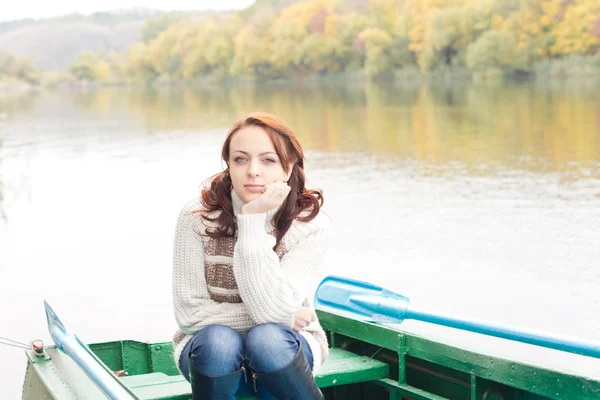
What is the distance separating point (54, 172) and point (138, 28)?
89.0 metres

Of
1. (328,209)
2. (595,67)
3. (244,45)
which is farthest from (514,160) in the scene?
(244,45)

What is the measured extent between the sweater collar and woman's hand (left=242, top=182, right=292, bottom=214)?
0.27ft

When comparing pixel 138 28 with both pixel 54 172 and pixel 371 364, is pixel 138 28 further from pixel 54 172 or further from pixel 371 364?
pixel 371 364

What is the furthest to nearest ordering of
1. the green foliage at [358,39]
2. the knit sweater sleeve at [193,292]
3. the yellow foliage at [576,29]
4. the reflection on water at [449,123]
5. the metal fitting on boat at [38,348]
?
the green foliage at [358,39], the yellow foliage at [576,29], the reflection on water at [449,123], the metal fitting on boat at [38,348], the knit sweater sleeve at [193,292]

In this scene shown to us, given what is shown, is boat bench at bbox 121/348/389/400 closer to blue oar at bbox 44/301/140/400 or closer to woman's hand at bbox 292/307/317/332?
blue oar at bbox 44/301/140/400

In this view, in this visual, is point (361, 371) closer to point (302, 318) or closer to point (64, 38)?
point (302, 318)

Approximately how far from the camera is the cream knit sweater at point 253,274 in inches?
101

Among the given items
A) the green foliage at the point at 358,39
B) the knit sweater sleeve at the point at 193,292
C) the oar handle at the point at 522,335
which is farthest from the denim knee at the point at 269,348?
the green foliage at the point at 358,39

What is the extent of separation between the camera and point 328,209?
11.7 metres

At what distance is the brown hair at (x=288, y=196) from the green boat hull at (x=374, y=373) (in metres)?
0.67

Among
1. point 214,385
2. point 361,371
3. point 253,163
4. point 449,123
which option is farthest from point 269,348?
point 449,123

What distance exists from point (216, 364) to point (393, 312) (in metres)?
1.16

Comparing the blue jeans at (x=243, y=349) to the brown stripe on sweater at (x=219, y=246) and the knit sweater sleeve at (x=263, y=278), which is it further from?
the brown stripe on sweater at (x=219, y=246)

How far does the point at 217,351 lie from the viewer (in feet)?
A: 8.24
